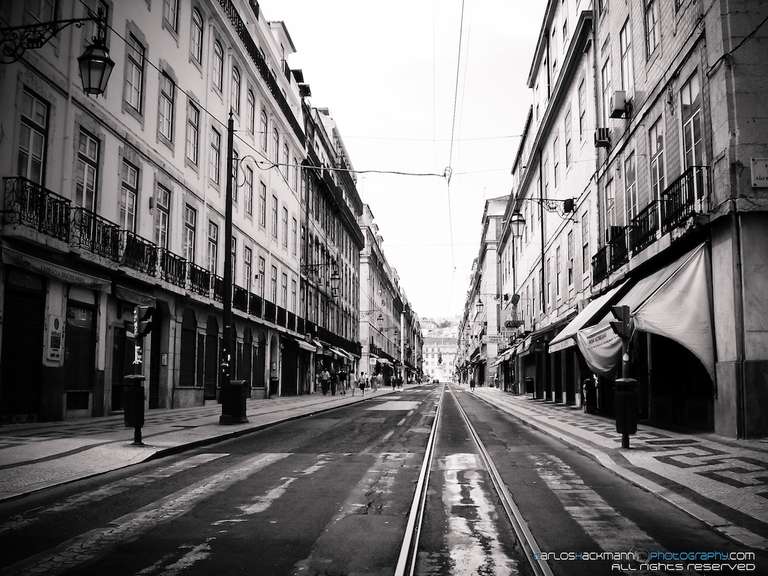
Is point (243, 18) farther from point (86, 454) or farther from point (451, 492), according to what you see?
point (451, 492)

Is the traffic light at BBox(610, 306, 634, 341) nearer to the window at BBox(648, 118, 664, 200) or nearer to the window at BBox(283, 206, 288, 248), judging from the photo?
the window at BBox(648, 118, 664, 200)

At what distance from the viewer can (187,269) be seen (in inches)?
945

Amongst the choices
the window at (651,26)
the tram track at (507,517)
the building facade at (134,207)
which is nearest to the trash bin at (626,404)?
the tram track at (507,517)

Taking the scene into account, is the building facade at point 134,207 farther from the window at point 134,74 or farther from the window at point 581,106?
the window at point 581,106

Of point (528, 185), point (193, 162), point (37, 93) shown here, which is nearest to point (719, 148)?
point (37, 93)

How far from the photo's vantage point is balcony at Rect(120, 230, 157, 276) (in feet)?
62.8

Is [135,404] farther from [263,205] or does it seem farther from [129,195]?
[263,205]

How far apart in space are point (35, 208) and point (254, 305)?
17.5m

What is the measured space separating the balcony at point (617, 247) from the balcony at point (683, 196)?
2.96 metres

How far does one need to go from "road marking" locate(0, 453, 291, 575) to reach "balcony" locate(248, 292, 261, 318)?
73.9 feet

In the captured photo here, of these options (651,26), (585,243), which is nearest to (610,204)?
(585,243)

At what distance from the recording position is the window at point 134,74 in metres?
19.8

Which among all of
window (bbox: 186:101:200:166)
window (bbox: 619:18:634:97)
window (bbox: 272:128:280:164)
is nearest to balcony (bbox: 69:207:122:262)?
window (bbox: 186:101:200:166)

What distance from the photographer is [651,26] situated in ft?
56.9
